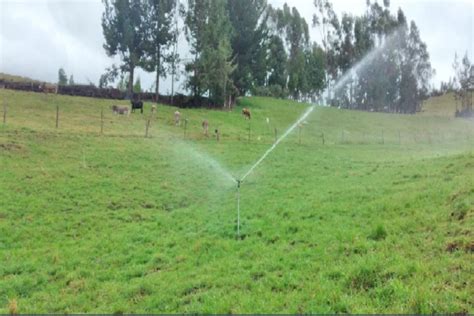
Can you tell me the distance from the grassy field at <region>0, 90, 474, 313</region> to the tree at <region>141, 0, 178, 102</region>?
3269 cm

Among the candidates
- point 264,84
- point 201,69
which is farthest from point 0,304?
point 264,84

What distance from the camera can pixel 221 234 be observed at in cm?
1142

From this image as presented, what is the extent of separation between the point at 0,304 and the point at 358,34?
96.0 metres

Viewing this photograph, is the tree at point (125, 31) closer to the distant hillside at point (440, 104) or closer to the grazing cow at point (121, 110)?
the grazing cow at point (121, 110)

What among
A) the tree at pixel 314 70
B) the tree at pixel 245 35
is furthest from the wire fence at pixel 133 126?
the tree at pixel 314 70

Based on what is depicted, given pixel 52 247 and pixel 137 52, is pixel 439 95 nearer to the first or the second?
pixel 137 52

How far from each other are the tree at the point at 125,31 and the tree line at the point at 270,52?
A: 0.14 m

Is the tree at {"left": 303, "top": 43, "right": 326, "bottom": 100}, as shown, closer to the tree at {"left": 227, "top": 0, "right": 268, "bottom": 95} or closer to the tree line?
the tree line

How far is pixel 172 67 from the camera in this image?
59.0 meters

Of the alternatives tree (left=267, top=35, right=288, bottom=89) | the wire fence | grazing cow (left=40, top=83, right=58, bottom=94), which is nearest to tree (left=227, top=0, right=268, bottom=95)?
the wire fence

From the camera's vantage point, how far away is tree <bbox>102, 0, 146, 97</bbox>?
55906 millimetres

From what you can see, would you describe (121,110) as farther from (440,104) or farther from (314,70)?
(440,104)

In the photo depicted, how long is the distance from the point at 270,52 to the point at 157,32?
30030 millimetres

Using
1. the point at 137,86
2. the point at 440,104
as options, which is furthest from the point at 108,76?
the point at 440,104
